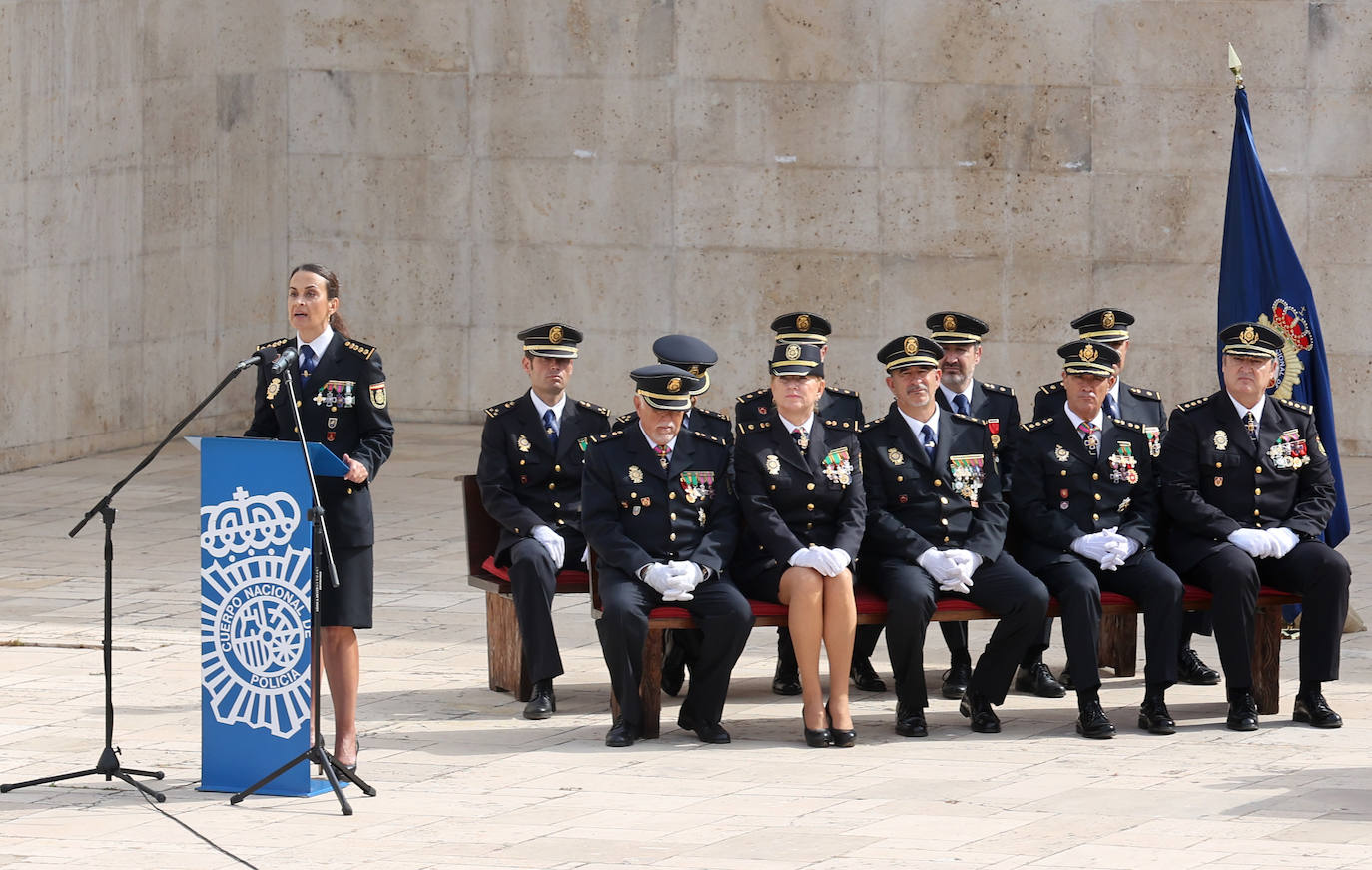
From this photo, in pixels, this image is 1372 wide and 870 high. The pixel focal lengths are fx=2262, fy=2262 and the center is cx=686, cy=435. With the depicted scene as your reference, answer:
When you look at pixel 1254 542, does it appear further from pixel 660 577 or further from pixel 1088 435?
pixel 660 577

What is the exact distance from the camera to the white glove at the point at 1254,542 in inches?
323

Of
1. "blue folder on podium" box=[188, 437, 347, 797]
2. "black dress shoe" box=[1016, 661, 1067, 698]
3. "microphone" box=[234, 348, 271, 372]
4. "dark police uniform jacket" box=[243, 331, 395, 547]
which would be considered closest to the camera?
"microphone" box=[234, 348, 271, 372]

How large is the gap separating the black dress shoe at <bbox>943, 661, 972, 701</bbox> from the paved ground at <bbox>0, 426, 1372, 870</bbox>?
9.2 inches

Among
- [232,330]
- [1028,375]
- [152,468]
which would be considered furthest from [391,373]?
[1028,375]

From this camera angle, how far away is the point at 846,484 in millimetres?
8195

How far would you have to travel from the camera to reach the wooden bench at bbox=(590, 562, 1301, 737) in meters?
7.93

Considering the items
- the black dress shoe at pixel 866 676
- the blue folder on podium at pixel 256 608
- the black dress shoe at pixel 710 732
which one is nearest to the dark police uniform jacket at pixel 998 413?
the black dress shoe at pixel 866 676

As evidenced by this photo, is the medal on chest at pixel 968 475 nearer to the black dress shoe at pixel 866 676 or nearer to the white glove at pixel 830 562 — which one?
the white glove at pixel 830 562

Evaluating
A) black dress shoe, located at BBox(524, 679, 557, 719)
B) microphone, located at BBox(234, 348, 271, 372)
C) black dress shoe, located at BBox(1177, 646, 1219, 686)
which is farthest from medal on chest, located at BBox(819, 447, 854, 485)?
microphone, located at BBox(234, 348, 271, 372)

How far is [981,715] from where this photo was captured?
26.4 ft

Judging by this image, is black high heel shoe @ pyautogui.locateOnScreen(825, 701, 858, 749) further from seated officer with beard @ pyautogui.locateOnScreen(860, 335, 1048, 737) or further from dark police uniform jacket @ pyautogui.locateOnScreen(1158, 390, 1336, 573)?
dark police uniform jacket @ pyautogui.locateOnScreen(1158, 390, 1336, 573)

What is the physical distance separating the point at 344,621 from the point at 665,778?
115cm

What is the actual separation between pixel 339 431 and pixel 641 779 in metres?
1.52

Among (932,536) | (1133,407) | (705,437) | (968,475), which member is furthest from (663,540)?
(1133,407)
